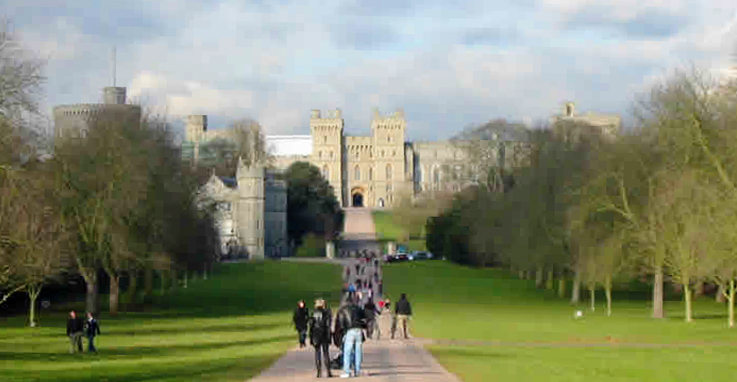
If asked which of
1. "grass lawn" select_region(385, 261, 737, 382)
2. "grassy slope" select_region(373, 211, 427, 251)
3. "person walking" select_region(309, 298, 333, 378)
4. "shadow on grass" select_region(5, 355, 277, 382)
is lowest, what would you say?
"grass lawn" select_region(385, 261, 737, 382)

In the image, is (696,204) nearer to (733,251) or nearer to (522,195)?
(733,251)

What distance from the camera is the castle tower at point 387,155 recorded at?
19712cm

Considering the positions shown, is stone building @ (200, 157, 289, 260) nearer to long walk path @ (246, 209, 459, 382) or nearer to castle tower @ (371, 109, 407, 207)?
long walk path @ (246, 209, 459, 382)

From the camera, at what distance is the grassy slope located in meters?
124

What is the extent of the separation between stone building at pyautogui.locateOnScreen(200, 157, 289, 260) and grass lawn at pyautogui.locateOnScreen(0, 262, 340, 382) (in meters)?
37.7

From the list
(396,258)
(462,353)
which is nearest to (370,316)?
(462,353)

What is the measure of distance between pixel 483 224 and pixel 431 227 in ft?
87.7

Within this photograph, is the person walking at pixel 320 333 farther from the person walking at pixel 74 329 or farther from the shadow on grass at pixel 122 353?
the person walking at pixel 74 329

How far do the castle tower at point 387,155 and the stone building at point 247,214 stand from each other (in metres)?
88.1

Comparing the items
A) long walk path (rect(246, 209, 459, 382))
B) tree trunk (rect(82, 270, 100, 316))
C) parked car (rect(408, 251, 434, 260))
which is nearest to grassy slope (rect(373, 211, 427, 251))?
parked car (rect(408, 251, 434, 260))

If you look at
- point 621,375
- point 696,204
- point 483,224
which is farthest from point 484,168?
point 621,375

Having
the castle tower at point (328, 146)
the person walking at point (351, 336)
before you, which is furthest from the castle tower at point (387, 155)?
the person walking at point (351, 336)

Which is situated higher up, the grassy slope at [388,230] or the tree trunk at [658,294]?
the grassy slope at [388,230]

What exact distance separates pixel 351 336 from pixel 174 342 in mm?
12752
